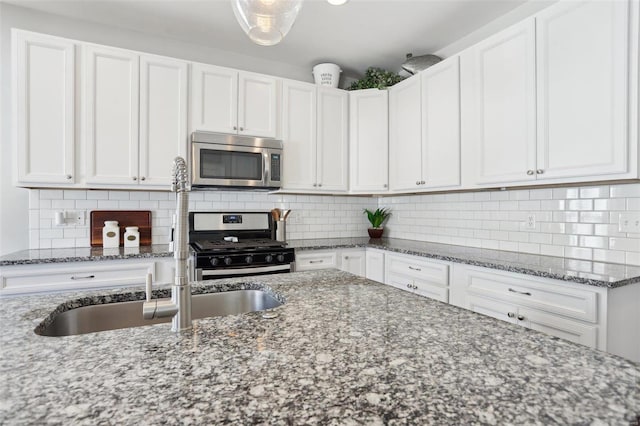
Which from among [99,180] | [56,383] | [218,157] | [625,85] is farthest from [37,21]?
[625,85]

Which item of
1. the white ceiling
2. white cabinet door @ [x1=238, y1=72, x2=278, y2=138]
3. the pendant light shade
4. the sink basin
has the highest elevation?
the white ceiling

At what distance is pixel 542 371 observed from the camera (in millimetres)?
650

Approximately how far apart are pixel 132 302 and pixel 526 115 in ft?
7.94

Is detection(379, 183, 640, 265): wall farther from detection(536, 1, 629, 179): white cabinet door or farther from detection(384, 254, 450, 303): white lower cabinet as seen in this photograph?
detection(384, 254, 450, 303): white lower cabinet

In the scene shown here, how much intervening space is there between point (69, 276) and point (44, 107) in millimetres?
1201

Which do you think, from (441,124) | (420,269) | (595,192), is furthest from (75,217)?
(595,192)

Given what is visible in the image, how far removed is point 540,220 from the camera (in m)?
2.40

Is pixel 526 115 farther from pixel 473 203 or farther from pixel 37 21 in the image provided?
pixel 37 21

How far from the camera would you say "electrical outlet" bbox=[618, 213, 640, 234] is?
1.90 m

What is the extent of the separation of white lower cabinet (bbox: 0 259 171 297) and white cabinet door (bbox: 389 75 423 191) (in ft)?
7.07

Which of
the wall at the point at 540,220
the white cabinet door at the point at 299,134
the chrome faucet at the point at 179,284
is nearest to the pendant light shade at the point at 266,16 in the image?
the chrome faucet at the point at 179,284

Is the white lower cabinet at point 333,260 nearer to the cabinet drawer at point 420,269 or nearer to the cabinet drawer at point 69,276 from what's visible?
the cabinet drawer at point 420,269

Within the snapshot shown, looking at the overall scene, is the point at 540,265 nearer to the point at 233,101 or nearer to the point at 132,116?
the point at 233,101

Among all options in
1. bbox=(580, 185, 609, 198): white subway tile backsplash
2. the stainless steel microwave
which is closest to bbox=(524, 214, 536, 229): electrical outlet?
bbox=(580, 185, 609, 198): white subway tile backsplash
